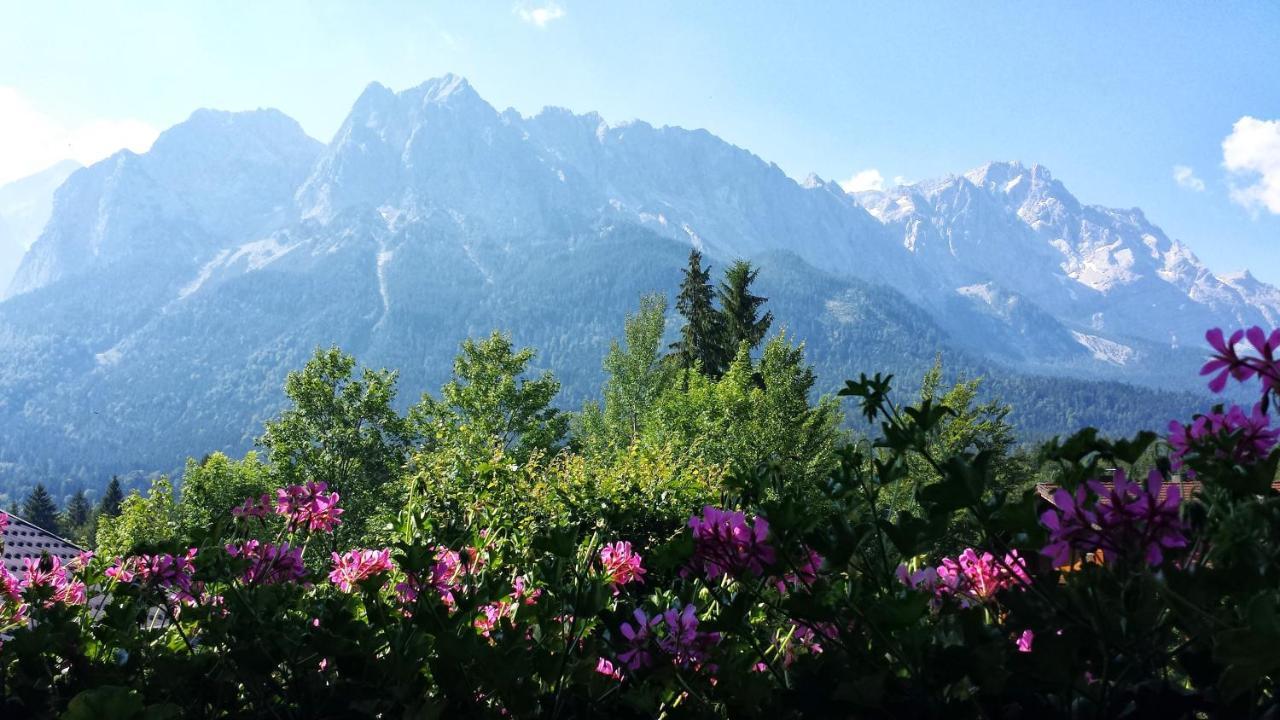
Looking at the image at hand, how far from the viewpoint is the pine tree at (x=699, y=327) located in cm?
3231

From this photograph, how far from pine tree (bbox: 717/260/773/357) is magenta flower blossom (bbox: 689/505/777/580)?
30.7 metres

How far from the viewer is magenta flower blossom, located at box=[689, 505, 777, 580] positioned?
1.25 m

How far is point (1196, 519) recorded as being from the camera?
95 centimetres

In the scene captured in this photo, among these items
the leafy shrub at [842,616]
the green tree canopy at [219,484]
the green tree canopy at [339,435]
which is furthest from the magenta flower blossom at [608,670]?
the green tree canopy at [219,484]

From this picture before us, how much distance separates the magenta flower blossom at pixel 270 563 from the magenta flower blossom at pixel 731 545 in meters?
1.00

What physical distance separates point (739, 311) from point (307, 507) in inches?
1214

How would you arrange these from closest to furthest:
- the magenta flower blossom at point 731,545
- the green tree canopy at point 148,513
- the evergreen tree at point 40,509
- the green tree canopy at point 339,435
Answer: the magenta flower blossom at point 731,545
the green tree canopy at point 339,435
the green tree canopy at point 148,513
the evergreen tree at point 40,509

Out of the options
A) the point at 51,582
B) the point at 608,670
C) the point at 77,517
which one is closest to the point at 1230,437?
the point at 608,670

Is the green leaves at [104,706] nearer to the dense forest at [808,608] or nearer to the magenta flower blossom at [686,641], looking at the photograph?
the dense forest at [808,608]

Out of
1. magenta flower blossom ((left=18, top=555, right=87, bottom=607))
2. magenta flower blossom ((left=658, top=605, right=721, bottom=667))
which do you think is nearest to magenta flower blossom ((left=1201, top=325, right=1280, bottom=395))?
magenta flower blossom ((left=658, top=605, right=721, bottom=667))

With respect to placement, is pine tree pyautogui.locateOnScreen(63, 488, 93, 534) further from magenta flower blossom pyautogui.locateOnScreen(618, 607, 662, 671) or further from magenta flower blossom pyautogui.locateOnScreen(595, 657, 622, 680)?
magenta flower blossom pyautogui.locateOnScreen(618, 607, 662, 671)

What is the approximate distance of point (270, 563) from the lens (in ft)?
5.74

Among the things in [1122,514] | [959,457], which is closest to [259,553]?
[959,457]

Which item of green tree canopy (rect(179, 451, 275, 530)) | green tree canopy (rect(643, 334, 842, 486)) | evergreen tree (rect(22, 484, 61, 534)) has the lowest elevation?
evergreen tree (rect(22, 484, 61, 534))
